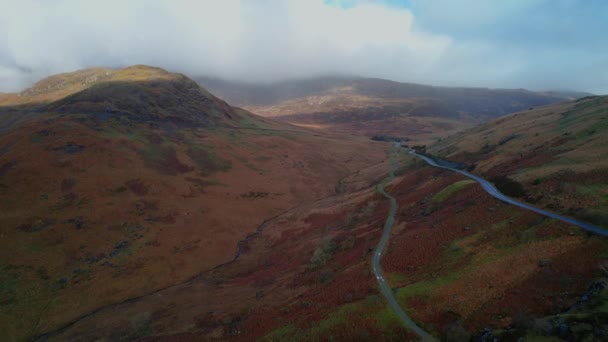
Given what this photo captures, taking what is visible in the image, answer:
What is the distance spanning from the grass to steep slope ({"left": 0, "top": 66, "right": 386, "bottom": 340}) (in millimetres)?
31378

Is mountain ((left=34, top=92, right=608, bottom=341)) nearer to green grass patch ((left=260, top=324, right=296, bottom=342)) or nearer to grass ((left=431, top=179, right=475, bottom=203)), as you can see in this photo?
green grass patch ((left=260, top=324, right=296, bottom=342))

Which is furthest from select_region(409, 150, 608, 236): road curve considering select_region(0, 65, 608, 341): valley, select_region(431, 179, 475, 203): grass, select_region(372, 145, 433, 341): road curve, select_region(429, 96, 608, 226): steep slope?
select_region(372, 145, 433, 341): road curve

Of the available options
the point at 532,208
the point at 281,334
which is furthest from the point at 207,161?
the point at 532,208

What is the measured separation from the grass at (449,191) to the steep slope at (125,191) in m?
31.4

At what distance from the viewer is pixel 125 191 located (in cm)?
5647

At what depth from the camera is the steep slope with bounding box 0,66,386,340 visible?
38.6m

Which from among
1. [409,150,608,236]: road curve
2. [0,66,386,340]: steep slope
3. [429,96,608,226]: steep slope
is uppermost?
[429,96,608,226]: steep slope

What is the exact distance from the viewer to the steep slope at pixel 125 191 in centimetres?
3859

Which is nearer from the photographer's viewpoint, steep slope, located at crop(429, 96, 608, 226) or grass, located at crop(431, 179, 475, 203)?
steep slope, located at crop(429, 96, 608, 226)

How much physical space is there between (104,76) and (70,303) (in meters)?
103

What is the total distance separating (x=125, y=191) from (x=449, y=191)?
52921 mm

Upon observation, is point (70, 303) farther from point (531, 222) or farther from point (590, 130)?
point (590, 130)

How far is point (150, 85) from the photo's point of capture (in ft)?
333

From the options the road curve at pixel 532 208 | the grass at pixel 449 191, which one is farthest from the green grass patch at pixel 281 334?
the grass at pixel 449 191
